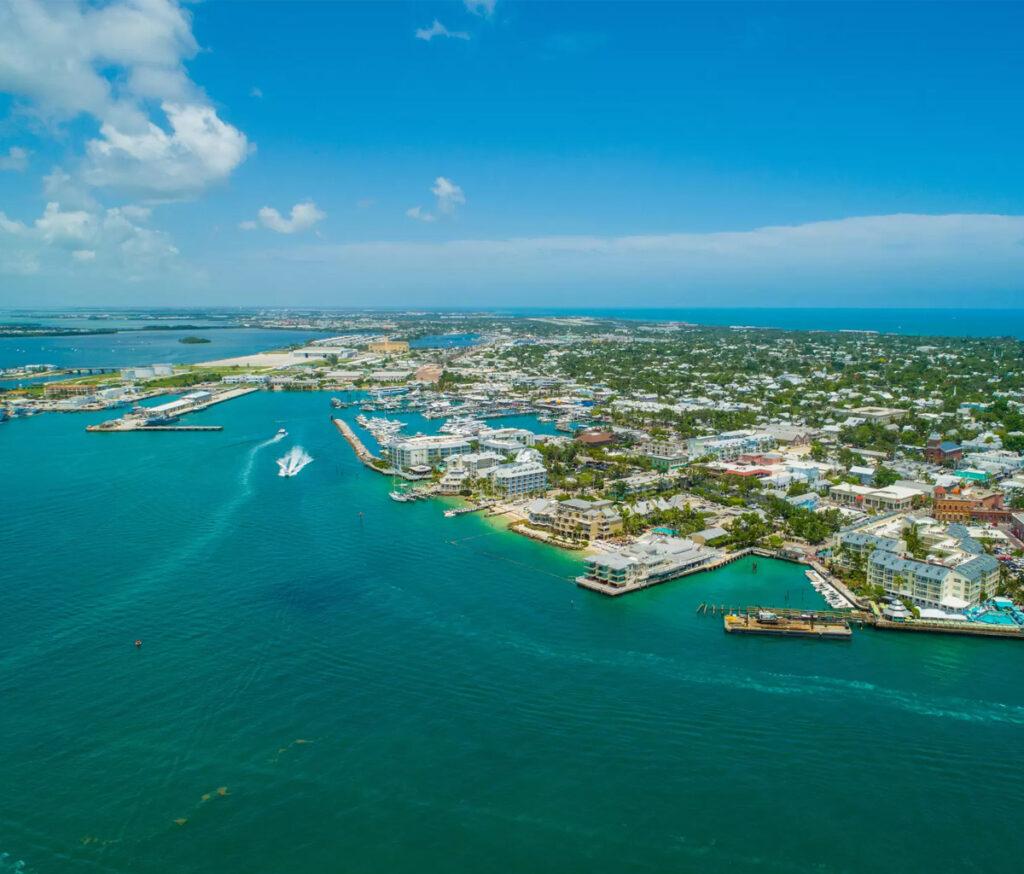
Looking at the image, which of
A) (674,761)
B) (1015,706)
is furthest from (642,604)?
(1015,706)

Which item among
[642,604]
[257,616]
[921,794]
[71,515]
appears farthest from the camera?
[71,515]

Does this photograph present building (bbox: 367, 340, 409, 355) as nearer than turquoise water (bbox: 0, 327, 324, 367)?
No

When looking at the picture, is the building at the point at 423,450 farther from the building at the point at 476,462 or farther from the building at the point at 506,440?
the building at the point at 476,462

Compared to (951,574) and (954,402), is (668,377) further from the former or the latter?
(951,574)

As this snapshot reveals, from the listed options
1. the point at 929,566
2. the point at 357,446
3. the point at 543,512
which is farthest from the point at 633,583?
the point at 357,446

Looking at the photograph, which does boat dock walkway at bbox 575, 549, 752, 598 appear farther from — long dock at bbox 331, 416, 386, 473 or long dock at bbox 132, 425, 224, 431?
long dock at bbox 132, 425, 224, 431

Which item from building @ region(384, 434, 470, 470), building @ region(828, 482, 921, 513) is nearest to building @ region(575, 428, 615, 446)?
building @ region(384, 434, 470, 470)

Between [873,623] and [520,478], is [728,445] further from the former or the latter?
[873,623]
